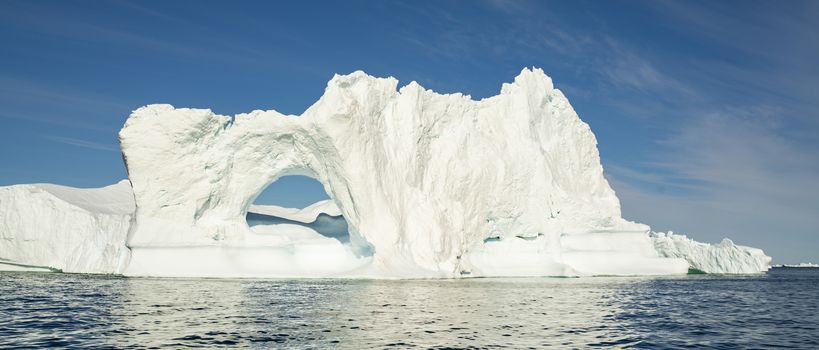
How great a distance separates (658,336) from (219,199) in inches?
1050

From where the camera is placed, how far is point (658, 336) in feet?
47.7

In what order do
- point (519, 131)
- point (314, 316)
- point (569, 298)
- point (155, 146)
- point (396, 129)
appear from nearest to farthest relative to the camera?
point (314, 316) < point (569, 298) < point (155, 146) < point (396, 129) < point (519, 131)

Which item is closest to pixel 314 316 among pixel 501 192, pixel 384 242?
pixel 384 242

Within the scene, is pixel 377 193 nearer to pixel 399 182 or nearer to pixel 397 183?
pixel 397 183

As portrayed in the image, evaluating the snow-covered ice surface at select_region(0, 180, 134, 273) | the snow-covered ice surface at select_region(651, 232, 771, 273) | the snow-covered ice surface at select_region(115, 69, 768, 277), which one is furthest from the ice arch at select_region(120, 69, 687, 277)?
the snow-covered ice surface at select_region(0, 180, 134, 273)

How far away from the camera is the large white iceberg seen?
3412cm

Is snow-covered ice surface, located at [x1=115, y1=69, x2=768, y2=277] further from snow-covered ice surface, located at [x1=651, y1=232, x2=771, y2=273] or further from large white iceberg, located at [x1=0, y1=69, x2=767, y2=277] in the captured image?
snow-covered ice surface, located at [x1=651, y1=232, x2=771, y2=273]

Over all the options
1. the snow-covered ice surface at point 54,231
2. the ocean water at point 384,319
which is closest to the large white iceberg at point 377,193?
the snow-covered ice surface at point 54,231

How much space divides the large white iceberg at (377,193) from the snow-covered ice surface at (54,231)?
1.75 m

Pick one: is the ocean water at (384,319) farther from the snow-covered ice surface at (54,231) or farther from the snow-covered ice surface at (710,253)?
the snow-covered ice surface at (710,253)

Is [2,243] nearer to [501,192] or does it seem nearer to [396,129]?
[396,129]

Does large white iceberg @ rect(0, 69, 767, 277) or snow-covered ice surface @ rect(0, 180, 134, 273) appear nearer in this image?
large white iceberg @ rect(0, 69, 767, 277)

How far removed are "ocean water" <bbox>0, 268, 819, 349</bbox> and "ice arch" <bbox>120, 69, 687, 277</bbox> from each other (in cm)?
916

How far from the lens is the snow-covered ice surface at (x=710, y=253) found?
168 ft
